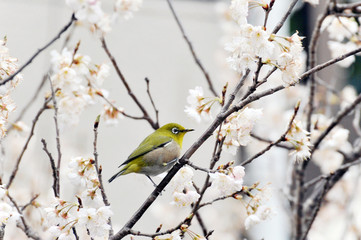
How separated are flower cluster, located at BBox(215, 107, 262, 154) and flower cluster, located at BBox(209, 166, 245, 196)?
0.14m

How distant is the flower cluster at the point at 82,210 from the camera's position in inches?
70.6

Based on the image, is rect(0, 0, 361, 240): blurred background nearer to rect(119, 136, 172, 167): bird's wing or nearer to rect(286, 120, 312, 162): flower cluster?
rect(119, 136, 172, 167): bird's wing

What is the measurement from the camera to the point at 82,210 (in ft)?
5.87

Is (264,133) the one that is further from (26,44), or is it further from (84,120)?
(26,44)

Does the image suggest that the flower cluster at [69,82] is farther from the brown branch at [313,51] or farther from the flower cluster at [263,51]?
the brown branch at [313,51]

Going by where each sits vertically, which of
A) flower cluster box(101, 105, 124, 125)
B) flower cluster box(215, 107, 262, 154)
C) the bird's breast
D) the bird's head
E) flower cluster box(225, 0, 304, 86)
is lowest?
flower cluster box(215, 107, 262, 154)

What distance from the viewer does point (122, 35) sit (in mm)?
7766

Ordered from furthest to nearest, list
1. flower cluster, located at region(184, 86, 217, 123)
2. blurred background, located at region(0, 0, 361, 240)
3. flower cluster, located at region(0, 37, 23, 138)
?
1. blurred background, located at region(0, 0, 361, 240)
2. flower cluster, located at region(184, 86, 217, 123)
3. flower cluster, located at region(0, 37, 23, 138)

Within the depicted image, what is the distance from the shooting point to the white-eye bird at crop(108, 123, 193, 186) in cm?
259

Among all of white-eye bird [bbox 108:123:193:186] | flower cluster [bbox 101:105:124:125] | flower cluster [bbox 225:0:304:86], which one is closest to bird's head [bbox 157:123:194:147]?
white-eye bird [bbox 108:123:193:186]

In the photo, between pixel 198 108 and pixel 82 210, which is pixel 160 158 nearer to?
pixel 198 108

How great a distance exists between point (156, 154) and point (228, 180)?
2.97 feet

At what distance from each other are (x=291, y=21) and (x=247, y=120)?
15.0ft

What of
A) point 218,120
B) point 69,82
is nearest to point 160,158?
point 69,82
